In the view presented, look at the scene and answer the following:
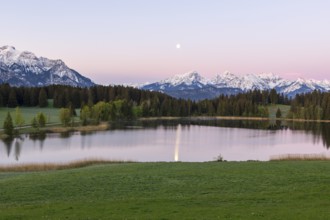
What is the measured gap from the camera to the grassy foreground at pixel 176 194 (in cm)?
1767

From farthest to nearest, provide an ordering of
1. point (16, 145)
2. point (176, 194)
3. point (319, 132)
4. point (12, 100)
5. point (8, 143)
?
point (12, 100) < point (319, 132) < point (8, 143) < point (16, 145) < point (176, 194)

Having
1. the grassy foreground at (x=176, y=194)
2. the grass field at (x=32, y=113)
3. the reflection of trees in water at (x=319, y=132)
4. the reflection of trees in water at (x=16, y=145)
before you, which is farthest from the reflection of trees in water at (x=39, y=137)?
the reflection of trees in water at (x=319, y=132)

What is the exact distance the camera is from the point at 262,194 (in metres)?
22.4

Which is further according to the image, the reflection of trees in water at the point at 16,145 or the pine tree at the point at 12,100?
the pine tree at the point at 12,100

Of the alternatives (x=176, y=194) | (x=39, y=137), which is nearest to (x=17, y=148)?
(x=39, y=137)

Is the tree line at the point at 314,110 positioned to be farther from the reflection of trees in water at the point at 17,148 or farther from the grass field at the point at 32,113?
the reflection of trees in water at the point at 17,148

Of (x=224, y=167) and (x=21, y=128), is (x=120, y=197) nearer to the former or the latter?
(x=224, y=167)

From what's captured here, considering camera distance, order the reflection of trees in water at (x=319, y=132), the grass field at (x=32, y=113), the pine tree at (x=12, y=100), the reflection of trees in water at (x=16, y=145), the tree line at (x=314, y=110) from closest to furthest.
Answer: the reflection of trees in water at (x=16, y=145) < the reflection of trees in water at (x=319, y=132) < the grass field at (x=32, y=113) < the pine tree at (x=12, y=100) < the tree line at (x=314, y=110)

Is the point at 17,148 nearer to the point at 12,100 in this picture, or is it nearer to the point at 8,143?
the point at 8,143

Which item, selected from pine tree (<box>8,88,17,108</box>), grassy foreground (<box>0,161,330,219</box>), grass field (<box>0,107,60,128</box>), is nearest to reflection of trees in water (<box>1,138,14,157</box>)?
grass field (<box>0,107,60,128</box>)

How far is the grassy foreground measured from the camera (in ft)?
58.0

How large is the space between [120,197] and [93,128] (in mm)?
98391

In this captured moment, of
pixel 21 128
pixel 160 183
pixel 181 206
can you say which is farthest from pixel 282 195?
pixel 21 128

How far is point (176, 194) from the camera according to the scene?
23078mm
